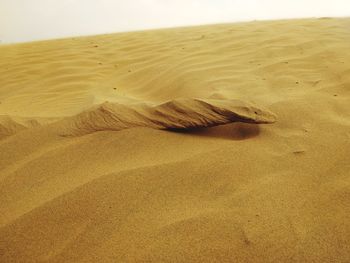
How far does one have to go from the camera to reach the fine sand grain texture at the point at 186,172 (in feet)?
3.44

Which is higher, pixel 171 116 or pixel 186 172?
pixel 171 116

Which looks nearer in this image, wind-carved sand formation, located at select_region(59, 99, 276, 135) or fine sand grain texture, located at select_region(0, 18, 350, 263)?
fine sand grain texture, located at select_region(0, 18, 350, 263)

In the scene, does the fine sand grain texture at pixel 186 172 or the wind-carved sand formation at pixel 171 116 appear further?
the wind-carved sand formation at pixel 171 116

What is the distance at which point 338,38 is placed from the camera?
3.46 metres

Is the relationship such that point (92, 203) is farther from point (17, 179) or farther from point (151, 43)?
point (151, 43)

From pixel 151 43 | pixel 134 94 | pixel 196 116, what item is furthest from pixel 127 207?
pixel 151 43

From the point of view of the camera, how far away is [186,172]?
1359mm

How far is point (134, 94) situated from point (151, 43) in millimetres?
2078

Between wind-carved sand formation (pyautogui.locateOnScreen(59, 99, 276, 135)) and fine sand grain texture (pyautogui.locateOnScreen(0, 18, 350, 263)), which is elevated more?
wind-carved sand formation (pyautogui.locateOnScreen(59, 99, 276, 135))

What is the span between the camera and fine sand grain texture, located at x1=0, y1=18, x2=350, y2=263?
1.05 meters

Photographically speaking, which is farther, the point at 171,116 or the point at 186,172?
the point at 171,116

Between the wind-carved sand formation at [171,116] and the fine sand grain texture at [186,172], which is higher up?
the wind-carved sand formation at [171,116]

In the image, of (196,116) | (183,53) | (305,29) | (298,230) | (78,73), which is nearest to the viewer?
(298,230)

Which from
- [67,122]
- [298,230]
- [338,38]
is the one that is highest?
[338,38]
